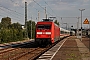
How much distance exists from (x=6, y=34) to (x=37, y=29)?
1840 cm

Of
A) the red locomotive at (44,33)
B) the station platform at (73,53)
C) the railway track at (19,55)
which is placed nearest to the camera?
the station platform at (73,53)

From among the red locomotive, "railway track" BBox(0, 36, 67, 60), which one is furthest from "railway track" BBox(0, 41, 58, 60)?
the red locomotive

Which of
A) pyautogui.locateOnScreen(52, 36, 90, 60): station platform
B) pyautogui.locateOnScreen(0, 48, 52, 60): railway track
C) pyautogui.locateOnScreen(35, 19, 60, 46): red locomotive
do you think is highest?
pyautogui.locateOnScreen(35, 19, 60, 46): red locomotive

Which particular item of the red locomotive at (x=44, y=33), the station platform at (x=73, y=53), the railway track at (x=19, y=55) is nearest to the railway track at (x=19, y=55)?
the railway track at (x=19, y=55)

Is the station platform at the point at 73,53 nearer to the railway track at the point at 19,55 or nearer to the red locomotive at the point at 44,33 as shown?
the railway track at the point at 19,55

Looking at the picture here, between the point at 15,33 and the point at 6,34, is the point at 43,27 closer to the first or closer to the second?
the point at 6,34

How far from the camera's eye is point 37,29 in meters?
27.6

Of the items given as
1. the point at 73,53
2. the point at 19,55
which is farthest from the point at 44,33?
the point at 19,55

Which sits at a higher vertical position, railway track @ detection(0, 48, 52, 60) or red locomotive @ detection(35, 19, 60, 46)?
red locomotive @ detection(35, 19, 60, 46)

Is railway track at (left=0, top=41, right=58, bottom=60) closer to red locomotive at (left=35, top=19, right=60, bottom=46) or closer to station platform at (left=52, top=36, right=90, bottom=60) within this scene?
station platform at (left=52, top=36, right=90, bottom=60)

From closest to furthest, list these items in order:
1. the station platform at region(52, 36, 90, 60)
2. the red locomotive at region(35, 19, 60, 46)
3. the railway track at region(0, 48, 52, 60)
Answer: the station platform at region(52, 36, 90, 60)
the railway track at region(0, 48, 52, 60)
the red locomotive at region(35, 19, 60, 46)

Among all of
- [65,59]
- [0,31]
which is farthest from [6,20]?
[65,59]

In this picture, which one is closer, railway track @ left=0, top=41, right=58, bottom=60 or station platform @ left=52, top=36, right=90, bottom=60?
station platform @ left=52, top=36, right=90, bottom=60

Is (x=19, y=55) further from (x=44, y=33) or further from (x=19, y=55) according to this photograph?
(x=44, y=33)
